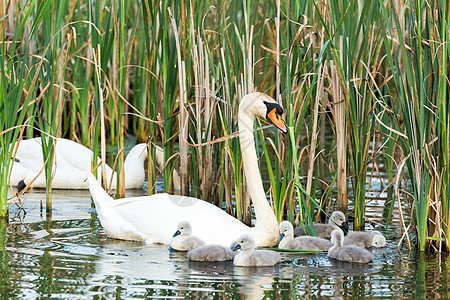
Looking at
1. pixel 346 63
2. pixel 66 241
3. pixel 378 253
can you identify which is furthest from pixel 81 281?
pixel 346 63

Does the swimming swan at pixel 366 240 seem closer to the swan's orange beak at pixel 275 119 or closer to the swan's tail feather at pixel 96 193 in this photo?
the swan's orange beak at pixel 275 119

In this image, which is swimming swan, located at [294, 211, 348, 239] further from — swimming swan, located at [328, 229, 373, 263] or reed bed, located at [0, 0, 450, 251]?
swimming swan, located at [328, 229, 373, 263]

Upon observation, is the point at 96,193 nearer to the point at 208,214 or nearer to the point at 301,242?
the point at 208,214

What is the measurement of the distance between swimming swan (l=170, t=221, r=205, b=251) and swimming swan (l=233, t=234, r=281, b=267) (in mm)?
632

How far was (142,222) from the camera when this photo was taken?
764cm

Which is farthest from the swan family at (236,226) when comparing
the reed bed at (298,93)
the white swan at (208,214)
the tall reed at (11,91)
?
the tall reed at (11,91)

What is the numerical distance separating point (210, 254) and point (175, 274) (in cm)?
51

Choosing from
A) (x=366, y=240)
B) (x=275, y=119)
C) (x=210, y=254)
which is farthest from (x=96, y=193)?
(x=366, y=240)

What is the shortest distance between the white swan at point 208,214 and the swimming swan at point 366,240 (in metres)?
0.62

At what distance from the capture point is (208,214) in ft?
24.3

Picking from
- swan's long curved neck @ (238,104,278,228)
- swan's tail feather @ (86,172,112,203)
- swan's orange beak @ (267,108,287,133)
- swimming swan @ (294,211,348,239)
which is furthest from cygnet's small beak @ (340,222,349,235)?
swan's tail feather @ (86,172,112,203)

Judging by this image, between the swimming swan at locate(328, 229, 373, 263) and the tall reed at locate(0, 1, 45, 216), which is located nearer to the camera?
the swimming swan at locate(328, 229, 373, 263)

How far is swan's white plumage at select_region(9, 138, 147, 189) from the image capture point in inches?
419

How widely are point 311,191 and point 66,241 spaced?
2243mm
